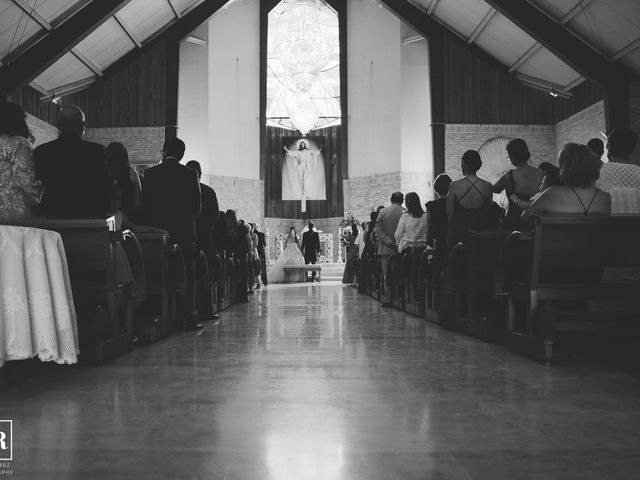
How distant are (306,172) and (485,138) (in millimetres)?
6107

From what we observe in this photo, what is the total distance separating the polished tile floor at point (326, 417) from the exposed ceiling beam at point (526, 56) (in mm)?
10576

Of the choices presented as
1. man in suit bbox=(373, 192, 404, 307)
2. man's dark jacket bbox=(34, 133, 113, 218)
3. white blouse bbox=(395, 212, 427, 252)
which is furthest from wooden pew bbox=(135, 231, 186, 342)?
man in suit bbox=(373, 192, 404, 307)

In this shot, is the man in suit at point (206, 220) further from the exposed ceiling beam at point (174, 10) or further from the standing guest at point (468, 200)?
the exposed ceiling beam at point (174, 10)

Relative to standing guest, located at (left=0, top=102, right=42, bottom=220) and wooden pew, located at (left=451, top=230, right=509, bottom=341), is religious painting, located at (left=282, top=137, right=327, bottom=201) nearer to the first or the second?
wooden pew, located at (left=451, top=230, right=509, bottom=341)

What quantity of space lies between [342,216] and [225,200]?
3.78 metres

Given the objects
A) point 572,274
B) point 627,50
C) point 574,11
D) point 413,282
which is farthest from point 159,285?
point 627,50

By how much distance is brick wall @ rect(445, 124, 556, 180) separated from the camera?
1445 cm

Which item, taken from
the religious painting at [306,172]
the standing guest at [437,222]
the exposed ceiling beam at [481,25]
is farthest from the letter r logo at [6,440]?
the religious painting at [306,172]

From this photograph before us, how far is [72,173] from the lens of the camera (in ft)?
10.5

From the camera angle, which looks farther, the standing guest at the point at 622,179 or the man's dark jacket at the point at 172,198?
the man's dark jacket at the point at 172,198

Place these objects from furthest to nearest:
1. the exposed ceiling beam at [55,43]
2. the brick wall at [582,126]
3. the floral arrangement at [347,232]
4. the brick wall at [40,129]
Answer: the floral arrangement at [347,232], the brick wall at [582,126], the brick wall at [40,129], the exposed ceiling beam at [55,43]

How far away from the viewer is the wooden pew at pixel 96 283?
116 inches

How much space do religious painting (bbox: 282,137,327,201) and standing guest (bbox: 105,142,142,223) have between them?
14.8 m

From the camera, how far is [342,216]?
60.7 ft
